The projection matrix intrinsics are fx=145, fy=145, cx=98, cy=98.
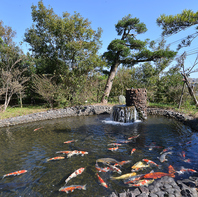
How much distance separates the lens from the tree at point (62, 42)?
11.8 metres

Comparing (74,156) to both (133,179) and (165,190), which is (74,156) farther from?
(165,190)

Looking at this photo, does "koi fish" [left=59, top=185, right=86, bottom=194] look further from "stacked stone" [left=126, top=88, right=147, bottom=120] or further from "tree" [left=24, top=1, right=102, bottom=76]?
"tree" [left=24, top=1, right=102, bottom=76]

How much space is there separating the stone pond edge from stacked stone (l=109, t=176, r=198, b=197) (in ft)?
16.5

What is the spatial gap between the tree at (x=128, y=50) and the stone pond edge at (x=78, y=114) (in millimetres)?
2879

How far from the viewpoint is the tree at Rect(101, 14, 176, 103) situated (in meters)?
12.3

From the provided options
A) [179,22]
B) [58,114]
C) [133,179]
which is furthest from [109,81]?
[133,179]

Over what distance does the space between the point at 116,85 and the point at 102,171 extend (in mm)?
12995

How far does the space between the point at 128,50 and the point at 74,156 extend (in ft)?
34.8

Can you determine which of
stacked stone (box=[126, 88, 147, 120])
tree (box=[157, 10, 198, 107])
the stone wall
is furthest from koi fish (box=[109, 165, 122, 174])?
the stone wall

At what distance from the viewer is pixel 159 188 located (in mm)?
2605

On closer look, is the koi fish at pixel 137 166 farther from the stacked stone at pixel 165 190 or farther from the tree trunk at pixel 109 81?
the tree trunk at pixel 109 81

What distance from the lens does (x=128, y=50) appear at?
40.9ft

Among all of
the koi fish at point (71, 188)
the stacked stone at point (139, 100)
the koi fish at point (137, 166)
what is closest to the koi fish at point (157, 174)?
the koi fish at point (137, 166)

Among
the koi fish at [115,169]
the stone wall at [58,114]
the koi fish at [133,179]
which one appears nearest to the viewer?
the koi fish at [133,179]
